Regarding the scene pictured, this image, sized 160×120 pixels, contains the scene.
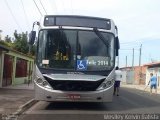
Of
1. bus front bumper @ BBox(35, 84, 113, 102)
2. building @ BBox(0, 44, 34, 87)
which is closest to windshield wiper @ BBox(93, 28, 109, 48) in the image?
bus front bumper @ BBox(35, 84, 113, 102)

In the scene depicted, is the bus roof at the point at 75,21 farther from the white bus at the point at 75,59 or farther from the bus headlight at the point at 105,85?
the bus headlight at the point at 105,85

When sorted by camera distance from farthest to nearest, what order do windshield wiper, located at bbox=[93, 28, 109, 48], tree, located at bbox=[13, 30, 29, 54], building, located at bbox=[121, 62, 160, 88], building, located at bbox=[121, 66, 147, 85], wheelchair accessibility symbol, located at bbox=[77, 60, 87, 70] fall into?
1. building, located at bbox=[121, 66, 147, 85]
2. building, located at bbox=[121, 62, 160, 88]
3. tree, located at bbox=[13, 30, 29, 54]
4. windshield wiper, located at bbox=[93, 28, 109, 48]
5. wheelchair accessibility symbol, located at bbox=[77, 60, 87, 70]

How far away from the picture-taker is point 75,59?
15.5 meters

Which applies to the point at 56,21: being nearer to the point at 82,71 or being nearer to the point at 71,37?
the point at 71,37

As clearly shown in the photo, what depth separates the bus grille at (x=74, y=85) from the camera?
15.2m

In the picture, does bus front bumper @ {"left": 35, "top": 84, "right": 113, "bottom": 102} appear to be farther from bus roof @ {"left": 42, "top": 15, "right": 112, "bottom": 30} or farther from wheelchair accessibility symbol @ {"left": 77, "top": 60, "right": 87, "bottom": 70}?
bus roof @ {"left": 42, "top": 15, "right": 112, "bottom": 30}

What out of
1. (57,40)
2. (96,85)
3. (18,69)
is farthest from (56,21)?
(18,69)

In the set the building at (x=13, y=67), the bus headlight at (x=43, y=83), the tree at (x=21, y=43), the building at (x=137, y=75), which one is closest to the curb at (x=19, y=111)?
the bus headlight at (x=43, y=83)

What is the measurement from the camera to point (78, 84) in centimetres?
1533

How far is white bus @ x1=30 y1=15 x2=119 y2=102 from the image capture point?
15.2m

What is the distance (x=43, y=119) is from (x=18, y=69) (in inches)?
932

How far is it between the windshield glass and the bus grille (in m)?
0.52

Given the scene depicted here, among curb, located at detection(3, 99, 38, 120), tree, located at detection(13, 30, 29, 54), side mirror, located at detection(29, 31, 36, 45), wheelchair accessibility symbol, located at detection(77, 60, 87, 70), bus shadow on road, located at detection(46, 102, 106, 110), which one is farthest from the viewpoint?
tree, located at detection(13, 30, 29, 54)

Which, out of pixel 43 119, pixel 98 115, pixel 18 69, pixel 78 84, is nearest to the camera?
pixel 43 119
